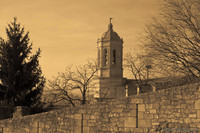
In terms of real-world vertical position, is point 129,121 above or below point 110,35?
below

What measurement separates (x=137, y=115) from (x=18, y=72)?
1521 cm

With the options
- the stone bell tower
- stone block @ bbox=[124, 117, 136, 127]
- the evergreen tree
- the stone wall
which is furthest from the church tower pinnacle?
stone block @ bbox=[124, 117, 136, 127]

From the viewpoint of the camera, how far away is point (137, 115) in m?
9.72

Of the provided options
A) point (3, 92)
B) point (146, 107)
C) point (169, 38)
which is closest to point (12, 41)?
point (3, 92)

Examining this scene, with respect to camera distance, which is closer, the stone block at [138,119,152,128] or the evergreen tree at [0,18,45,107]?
the stone block at [138,119,152,128]

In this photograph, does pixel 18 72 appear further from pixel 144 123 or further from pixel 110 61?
pixel 110 61

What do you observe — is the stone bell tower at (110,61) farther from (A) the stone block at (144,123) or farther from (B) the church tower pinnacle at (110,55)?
(A) the stone block at (144,123)

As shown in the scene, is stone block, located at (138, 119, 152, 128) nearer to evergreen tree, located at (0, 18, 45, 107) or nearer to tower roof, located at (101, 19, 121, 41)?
evergreen tree, located at (0, 18, 45, 107)

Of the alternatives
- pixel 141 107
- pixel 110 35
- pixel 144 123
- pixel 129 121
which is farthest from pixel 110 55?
pixel 144 123

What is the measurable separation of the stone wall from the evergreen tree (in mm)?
9879

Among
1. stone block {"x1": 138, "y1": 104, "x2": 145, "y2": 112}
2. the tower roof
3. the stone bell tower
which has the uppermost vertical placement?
the tower roof

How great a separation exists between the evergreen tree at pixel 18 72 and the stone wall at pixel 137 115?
9879 mm

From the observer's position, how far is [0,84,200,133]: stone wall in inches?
333

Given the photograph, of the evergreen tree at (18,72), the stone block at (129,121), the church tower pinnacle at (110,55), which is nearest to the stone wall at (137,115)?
the stone block at (129,121)
